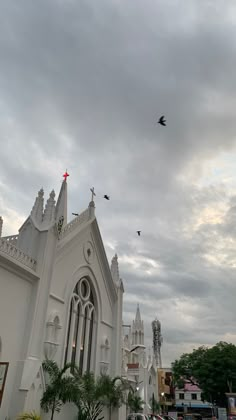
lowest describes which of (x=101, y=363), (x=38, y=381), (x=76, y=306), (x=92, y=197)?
(x=38, y=381)

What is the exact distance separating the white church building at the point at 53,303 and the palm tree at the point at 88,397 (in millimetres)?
704

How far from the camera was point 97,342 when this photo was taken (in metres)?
22.0

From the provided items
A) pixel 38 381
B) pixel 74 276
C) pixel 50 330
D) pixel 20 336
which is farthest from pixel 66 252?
pixel 38 381

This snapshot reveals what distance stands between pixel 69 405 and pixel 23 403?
492 centimetres

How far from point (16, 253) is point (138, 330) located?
30.8 metres

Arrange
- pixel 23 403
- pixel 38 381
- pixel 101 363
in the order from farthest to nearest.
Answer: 1. pixel 101 363
2. pixel 38 381
3. pixel 23 403

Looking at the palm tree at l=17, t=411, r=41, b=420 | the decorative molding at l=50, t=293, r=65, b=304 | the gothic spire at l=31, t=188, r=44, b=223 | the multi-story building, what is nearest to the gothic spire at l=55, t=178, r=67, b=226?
the gothic spire at l=31, t=188, r=44, b=223

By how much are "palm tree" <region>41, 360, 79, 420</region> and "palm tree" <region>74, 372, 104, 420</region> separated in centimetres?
88

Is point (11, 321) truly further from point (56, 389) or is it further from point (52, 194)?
point (52, 194)

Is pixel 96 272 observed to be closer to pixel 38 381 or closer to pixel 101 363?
pixel 101 363

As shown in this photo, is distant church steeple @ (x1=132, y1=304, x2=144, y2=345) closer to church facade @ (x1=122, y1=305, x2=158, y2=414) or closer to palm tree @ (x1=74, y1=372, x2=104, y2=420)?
church facade @ (x1=122, y1=305, x2=158, y2=414)

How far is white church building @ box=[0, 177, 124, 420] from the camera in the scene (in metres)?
14.2

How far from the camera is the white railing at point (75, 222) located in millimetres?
19828

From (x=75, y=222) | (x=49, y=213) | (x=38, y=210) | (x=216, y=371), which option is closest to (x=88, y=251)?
(x=75, y=222)
